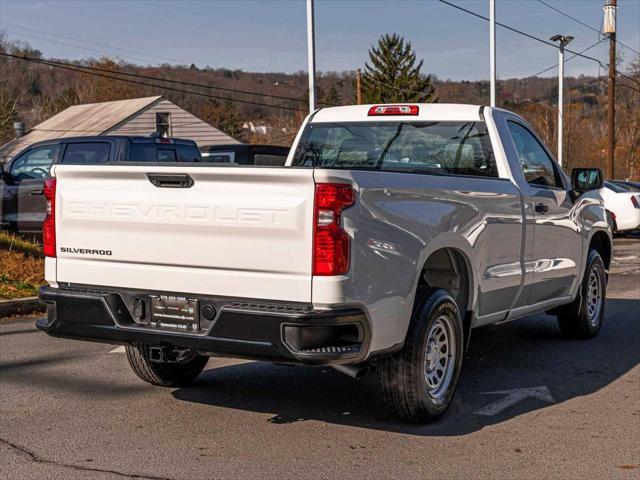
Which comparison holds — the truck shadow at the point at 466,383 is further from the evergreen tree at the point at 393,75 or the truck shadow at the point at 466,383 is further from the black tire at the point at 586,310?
the evergreen tree at the point at 393,75

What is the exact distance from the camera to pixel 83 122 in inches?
2174

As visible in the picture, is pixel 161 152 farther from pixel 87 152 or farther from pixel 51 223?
pixel 51 223

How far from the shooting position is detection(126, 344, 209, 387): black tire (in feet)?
21.2

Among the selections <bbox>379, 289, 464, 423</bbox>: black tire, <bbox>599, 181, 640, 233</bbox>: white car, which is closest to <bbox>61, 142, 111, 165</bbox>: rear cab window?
<bbox>379, 289, 464, 423</bbox>: black tire

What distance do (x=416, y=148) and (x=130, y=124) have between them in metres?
46.7

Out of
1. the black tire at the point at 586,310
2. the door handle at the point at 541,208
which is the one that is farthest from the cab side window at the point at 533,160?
the black tire at the point at 586,310

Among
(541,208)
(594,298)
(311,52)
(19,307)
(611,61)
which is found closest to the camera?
(541,208)

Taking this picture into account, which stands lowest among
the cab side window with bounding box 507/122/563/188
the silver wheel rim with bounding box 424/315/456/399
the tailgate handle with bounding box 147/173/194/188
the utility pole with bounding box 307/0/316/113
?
the silver wheel rim with bounding box 424/315/456/399

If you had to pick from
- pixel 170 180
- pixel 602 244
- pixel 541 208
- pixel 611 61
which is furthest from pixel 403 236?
pixel 611 61

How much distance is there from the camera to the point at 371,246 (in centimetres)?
493

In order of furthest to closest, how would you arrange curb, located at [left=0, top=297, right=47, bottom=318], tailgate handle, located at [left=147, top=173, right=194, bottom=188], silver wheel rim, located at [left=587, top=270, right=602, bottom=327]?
1. curb, located at [left=0, top=297, right=47, bottom=318]
2. silver wheel rim, located at [left=587, top=270, right=602, bottom=327]
3. tailgate handle, located at [left=147, top=173, right=194, bottom=188]

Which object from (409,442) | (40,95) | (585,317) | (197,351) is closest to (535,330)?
(585,317)

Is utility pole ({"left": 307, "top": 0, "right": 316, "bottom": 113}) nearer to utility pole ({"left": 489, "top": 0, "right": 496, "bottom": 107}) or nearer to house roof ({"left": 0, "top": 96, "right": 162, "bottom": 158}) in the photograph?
utility pole ({"left": 489, "top": 0, "right": 496, "bottom": 107})

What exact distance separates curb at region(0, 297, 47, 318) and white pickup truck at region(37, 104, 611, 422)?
4.10 metres
